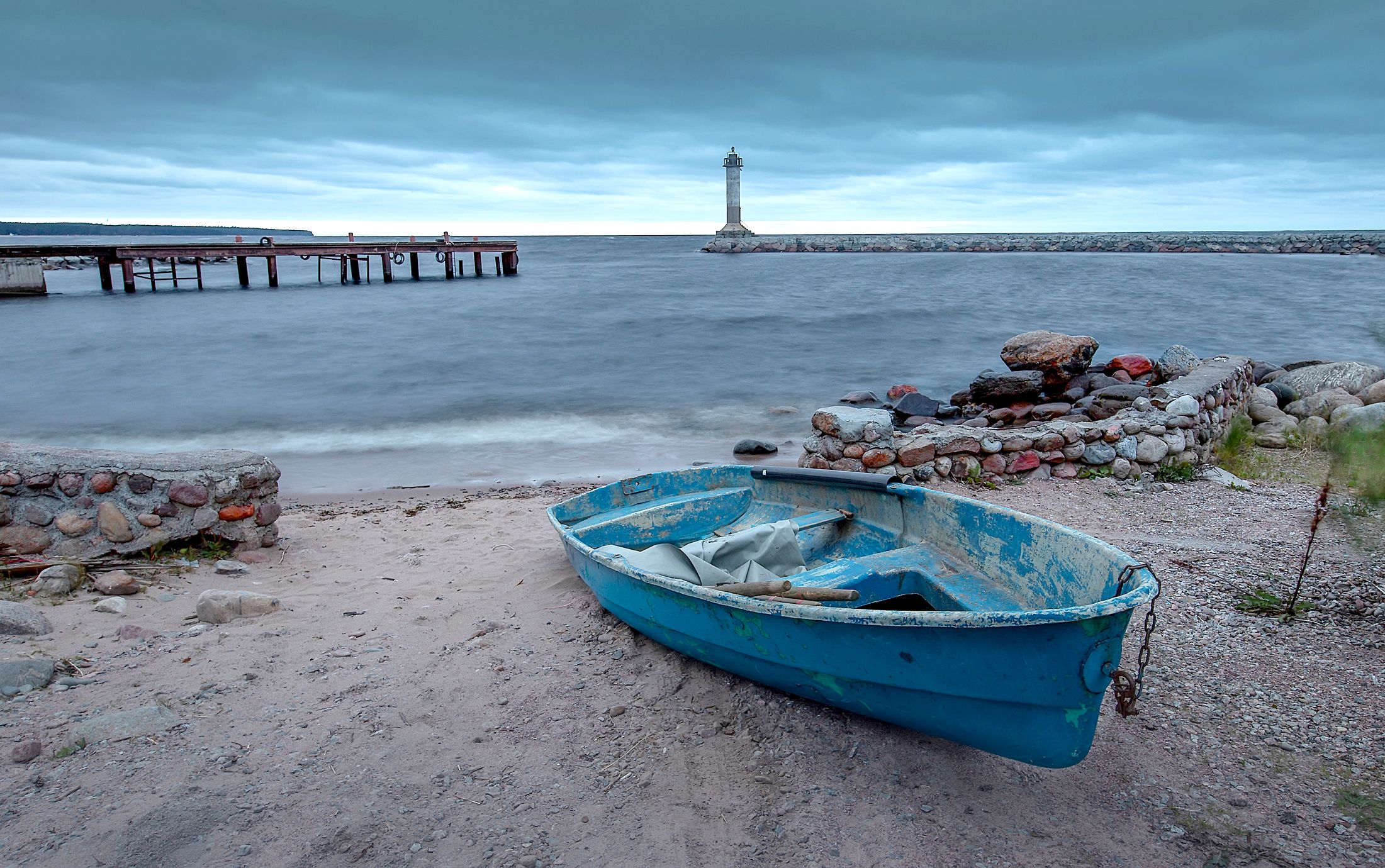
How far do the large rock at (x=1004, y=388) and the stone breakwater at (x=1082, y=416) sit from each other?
2cm

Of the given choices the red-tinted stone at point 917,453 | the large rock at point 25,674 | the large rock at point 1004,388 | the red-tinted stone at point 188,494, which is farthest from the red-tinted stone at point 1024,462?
the large rock at point 25,674

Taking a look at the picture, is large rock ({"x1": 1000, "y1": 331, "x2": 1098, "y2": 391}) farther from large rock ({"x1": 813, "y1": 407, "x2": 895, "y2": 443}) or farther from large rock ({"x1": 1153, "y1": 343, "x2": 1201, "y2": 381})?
large rock ({"x1": 813, "y1": 407, "x2": 895, "y2": 443})

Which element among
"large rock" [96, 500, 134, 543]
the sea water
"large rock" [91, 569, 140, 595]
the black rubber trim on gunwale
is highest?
the black rubber trim on gunwale

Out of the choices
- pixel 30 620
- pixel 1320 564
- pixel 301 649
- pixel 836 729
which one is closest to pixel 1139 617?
pixel 1320 564

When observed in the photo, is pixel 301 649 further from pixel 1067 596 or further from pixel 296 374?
pixel 296 374

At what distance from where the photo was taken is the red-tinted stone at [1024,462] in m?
7.73

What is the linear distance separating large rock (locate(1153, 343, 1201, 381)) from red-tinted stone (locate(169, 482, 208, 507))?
524 inches

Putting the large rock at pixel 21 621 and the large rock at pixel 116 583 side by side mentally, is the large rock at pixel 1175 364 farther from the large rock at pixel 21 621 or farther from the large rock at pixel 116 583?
the large rock at pixel 21 621

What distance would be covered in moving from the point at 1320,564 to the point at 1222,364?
6246 mm

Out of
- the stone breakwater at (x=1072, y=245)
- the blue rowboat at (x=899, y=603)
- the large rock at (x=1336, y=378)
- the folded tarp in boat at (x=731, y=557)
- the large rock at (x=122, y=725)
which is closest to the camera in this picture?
the blue rowboat at (x=899, y=603)

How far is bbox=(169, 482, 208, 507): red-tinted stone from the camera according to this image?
556 cm

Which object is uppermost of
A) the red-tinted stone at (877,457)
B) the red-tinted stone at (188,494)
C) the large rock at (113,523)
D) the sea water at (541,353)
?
the red-tinted stone at (188,494)

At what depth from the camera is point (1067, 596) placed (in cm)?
380

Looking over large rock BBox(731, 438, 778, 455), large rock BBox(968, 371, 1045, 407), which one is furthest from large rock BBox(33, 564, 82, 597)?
large rock BBox(968, 371, 1045, 407)
